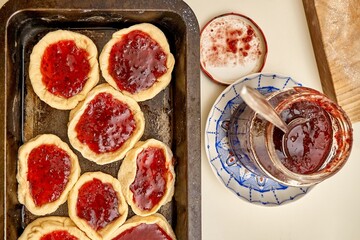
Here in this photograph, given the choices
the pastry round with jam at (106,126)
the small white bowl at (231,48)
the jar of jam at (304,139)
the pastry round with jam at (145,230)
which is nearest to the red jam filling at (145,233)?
the pastry round with jam at (145,230)

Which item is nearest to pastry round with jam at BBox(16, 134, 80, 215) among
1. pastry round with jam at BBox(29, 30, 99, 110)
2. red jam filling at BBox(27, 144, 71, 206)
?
red jam filling at BBox(27, 144, 71, 206)

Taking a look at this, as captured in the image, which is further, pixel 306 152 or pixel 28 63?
pixel 28 63

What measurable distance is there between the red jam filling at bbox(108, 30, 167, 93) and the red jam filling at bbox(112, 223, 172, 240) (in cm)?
41

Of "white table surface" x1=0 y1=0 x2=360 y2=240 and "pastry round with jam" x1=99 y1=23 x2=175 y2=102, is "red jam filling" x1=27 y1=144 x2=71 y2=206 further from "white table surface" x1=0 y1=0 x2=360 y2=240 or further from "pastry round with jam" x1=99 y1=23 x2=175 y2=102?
"white table surface" x1=0 y1=0 x2=360 y2=240

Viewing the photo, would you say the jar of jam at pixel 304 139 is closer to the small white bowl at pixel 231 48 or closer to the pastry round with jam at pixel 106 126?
the small white bowl at pixel 231 48

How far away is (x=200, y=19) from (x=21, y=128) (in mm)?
646

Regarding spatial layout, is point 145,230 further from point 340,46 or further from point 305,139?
point 340,46

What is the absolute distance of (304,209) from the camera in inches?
77.0

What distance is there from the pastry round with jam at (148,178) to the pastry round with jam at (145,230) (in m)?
0.03

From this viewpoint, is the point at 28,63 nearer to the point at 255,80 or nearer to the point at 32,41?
the point at 32,41

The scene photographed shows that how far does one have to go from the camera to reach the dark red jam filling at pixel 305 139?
166 cm

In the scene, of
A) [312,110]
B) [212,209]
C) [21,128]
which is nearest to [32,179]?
[21,128]

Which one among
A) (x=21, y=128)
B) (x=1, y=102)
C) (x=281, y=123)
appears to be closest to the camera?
(x=281, y=123)

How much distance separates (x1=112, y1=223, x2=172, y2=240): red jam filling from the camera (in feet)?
5.88
